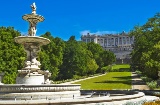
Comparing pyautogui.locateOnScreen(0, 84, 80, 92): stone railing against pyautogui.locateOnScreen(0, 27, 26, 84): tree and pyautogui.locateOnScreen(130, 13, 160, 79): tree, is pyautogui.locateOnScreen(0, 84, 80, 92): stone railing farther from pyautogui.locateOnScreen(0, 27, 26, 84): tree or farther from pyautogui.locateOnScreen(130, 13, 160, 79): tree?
pyautogui.locateOnScreen(0, 27, 26, 84): tree

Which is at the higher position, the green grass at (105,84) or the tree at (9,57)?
the tree at (9,57)

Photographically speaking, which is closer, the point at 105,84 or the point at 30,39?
the point at 30,39

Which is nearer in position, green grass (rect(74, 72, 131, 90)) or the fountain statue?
the fountain statue

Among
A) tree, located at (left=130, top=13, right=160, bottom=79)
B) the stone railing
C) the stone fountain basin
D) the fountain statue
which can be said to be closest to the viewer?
the stone railing

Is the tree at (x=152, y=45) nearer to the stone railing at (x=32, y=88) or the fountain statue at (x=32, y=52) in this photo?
the fountain statue at (x=32, y=52)

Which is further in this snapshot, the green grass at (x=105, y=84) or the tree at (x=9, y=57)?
the green grass at (x=105, y=84)

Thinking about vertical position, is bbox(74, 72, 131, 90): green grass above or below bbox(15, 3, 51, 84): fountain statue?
below

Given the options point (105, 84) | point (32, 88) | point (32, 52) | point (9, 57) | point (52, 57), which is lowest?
point (105, 84)

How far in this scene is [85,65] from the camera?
7838 centimetres

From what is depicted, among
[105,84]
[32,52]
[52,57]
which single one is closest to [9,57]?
[105,84]

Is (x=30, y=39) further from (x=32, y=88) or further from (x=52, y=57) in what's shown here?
(x=52, y=57)

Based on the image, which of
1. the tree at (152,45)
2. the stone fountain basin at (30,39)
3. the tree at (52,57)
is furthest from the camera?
the tree at (52,57)

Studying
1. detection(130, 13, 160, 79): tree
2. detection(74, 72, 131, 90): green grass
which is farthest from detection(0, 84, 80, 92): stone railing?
detection(74, 72, 131, 90): green grass

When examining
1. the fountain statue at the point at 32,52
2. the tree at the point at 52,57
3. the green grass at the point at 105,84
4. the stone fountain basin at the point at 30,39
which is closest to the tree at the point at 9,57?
the green grass at the point at 105,84
